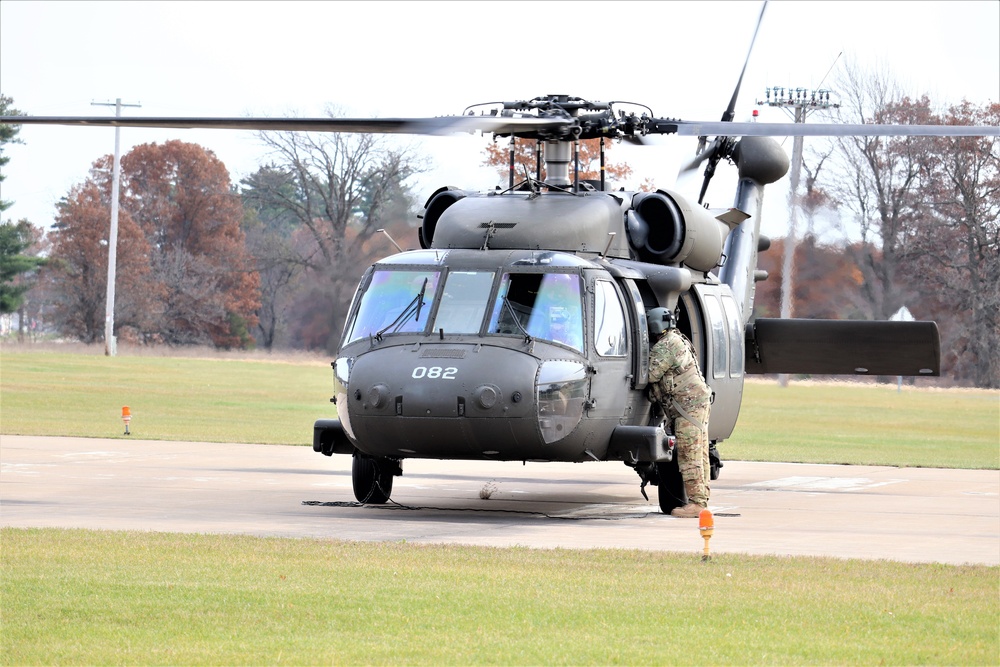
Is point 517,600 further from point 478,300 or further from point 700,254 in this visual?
point 700,254

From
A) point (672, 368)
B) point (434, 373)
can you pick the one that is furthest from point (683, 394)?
point (434, 373)

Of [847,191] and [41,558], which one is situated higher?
[847,191]

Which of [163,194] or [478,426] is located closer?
[478,426]

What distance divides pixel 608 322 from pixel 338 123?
341cm

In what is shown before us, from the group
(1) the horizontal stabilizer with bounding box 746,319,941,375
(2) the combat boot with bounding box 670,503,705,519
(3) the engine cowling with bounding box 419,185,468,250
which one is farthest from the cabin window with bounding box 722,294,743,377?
(3) the engine cowling with bounding box 419,185,468,250

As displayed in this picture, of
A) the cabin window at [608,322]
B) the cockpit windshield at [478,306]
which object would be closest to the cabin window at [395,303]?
the cockpit windshield at [478,306]

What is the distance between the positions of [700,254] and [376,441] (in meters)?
4.66

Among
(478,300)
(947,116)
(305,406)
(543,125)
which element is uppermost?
(947,116)

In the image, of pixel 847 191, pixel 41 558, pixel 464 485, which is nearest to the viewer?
pixel 41 558

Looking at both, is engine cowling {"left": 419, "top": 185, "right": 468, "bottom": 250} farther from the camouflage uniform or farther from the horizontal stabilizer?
the horizontal stabilizer

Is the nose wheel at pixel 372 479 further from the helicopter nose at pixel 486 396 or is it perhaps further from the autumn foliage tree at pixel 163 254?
the autumn foliage tree at pixel 163 254

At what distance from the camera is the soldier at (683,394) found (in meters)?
15.7

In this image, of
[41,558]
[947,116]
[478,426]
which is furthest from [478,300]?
[947,116]

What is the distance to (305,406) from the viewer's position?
132ft
